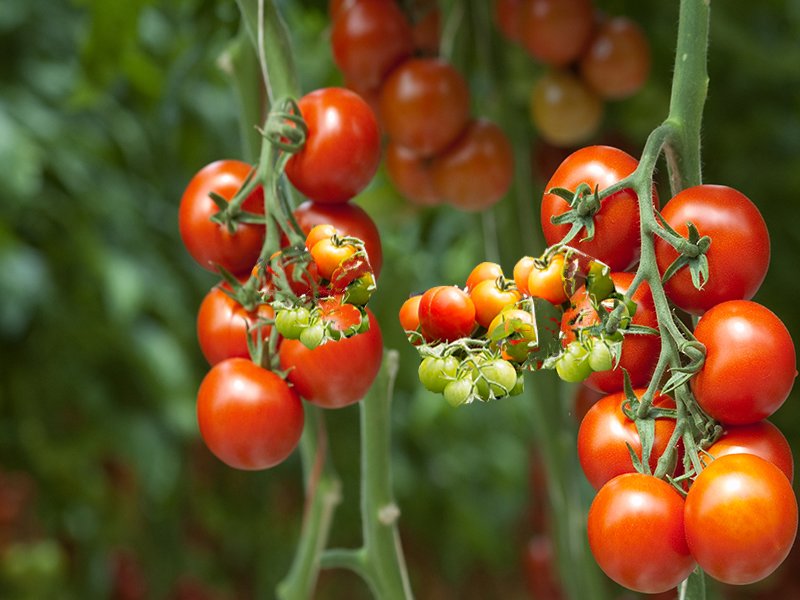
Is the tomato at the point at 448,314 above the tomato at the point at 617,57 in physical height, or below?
below

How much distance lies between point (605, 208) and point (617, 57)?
0.37m

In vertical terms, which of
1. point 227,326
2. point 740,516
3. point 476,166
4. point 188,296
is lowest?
point 740,516

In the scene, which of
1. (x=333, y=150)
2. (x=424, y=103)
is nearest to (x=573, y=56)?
(x=424, y=103)

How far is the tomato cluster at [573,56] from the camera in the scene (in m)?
0.64

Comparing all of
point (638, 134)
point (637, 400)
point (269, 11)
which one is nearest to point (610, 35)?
point (638, 134)

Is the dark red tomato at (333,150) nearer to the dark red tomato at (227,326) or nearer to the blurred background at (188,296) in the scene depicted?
the dark red tomato at (227,326)

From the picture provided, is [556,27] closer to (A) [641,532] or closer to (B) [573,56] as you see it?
(B) [573,56]

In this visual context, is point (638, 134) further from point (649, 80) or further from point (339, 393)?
point (339, 393)

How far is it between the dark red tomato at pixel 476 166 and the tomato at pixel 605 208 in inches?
11.2

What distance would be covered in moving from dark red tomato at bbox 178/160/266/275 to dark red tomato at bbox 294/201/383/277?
0.02 m

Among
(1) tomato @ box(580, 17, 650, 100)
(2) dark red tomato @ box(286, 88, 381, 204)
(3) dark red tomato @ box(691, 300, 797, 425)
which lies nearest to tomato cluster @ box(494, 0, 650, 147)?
(1) tomato @ box(580, 17, 650, 100)

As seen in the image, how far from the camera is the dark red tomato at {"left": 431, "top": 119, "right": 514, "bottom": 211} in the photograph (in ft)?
2.01

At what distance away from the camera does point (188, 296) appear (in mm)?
1272

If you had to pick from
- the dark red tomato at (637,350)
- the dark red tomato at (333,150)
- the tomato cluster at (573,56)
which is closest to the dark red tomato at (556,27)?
the tomato cluster at (573,56)
